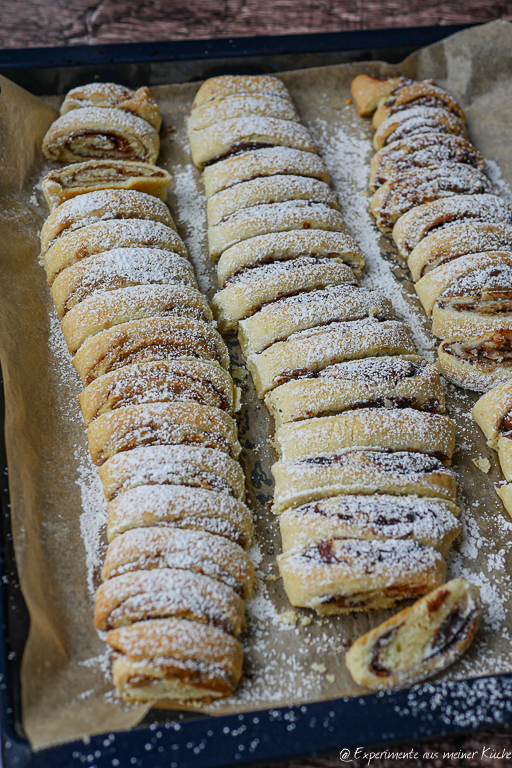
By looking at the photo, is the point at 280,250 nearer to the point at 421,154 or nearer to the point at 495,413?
the point at 421,154

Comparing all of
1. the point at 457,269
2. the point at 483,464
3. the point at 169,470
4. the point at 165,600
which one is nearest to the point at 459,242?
the point at 457,269

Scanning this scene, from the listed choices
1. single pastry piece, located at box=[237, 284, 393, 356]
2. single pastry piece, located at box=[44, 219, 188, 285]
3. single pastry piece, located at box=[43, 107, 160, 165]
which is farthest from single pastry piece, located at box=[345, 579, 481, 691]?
single pastry piece, located at box=[43, 107, 160, 165]

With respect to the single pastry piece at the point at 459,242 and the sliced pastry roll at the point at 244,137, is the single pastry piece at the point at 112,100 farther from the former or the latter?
the single pastry piece at the point at 459,242

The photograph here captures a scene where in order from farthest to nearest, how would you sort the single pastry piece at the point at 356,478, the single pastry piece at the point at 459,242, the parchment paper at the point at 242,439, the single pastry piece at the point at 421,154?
the single pastry piece at the point at 421,154
the single pastry piece at the point at 459,242
the single pastry piece at the point at 356,478
the parchment paper at the point at 242,439

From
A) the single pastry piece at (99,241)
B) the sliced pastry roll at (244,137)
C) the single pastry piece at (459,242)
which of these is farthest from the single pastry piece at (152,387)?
the sliced pastry roll at (244,137)

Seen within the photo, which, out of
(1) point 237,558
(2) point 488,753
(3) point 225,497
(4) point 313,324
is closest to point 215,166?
(4) point 313,324

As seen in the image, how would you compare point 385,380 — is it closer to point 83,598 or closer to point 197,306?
point 197,306
